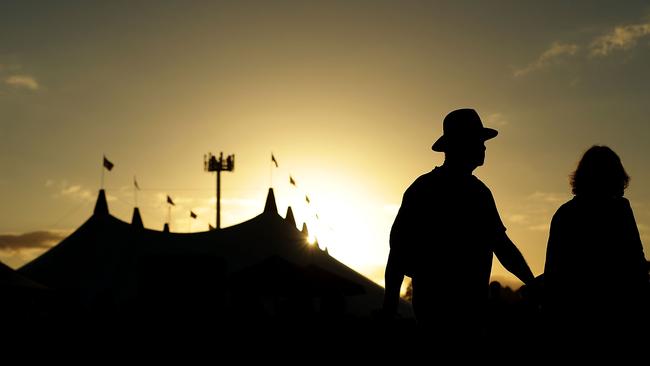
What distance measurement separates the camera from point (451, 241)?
4.23m

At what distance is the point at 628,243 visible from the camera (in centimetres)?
Result: 473

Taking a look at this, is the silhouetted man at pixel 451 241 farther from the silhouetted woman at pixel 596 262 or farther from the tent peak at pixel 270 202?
the tent peak at pixel 270 202

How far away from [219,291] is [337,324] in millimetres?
5649

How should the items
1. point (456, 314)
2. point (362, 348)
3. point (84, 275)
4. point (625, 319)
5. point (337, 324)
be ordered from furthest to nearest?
point (84, 275)
point (337, 324)
point (362, 348)
point (625, 319)
point (456, 314)

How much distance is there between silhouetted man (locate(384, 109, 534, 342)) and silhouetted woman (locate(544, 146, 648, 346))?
1.51 ft

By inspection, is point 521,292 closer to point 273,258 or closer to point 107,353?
point 107,353

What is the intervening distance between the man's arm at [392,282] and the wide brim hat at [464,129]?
0.65m

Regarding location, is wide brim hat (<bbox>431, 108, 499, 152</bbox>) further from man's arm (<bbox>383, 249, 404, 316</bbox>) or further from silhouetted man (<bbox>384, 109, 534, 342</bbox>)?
man's arm (<bbox>383, 249, 404, 316</bbox>)

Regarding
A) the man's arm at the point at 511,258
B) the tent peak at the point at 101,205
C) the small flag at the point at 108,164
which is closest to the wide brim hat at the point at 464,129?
the man's arm at the point at 511,258

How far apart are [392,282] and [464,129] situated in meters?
0.86

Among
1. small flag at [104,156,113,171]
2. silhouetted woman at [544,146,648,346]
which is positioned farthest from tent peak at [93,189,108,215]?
silhouetted woman at [544,146,648,346]

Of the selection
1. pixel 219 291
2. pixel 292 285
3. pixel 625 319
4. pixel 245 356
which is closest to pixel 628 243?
pixel 625 319

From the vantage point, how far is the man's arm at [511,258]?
14.5 ft

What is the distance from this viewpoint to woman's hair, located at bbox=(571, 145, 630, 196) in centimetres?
486
